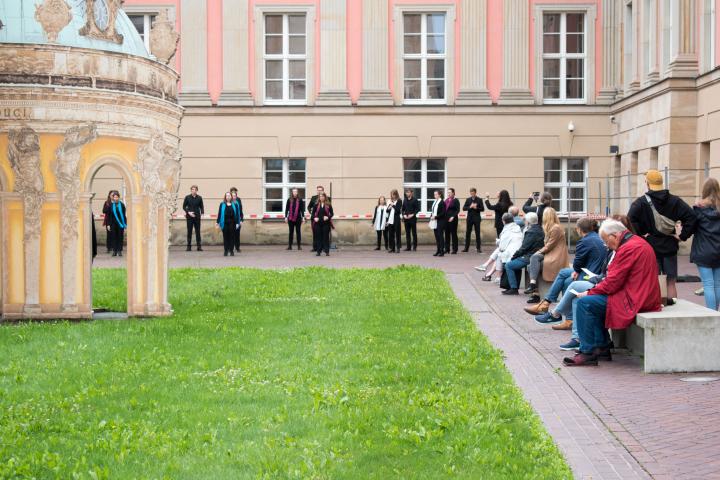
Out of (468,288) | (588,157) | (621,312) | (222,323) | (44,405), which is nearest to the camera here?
(44,405)

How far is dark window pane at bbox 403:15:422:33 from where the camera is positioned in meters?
38.6

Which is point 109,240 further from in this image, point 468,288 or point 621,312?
point 621,312

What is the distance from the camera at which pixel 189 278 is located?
2369 cm

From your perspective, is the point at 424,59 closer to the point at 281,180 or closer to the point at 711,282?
the point at 281,180

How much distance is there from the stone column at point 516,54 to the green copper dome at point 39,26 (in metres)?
22.8

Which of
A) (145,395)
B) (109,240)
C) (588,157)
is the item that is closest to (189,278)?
(109,240)

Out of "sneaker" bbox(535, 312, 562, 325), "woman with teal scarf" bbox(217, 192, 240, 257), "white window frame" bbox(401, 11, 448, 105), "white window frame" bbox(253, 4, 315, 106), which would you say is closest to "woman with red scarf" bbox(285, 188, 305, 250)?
"woman with teal scarf" bbox(217, 192, 240, 257)

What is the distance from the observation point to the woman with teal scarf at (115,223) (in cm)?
3394

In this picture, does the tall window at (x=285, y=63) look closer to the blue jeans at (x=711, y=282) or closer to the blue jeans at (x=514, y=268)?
the blue jeans at (x=514, y=268)

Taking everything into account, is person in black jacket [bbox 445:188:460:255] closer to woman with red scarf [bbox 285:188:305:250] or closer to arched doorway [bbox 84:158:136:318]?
woman with red scarf [bbox 285:188:305:250]

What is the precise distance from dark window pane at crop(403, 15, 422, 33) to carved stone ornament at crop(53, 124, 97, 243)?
24072 mm

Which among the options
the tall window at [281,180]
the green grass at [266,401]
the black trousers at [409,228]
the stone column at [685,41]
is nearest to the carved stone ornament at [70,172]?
the green grass at [266,401]

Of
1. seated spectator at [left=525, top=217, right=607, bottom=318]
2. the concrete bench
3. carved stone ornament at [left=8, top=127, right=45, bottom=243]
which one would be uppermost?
carved stone ornament at [left=8, top=127, right=45, bottom=243]

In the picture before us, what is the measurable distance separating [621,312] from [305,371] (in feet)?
11.8
